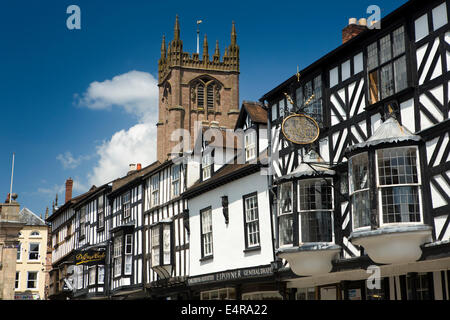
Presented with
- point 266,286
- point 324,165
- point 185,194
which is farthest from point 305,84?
point 185,194

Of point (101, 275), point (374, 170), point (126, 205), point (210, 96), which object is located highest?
point (210, 96)

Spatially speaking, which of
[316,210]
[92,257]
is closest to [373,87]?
[316,210]

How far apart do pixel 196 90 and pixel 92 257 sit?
137 ft

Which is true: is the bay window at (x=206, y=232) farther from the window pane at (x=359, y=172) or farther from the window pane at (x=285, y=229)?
the window pane at (x=359, y=172)

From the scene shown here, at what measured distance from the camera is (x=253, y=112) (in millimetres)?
23688

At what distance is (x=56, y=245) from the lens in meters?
52.0

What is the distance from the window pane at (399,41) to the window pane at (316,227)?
5.02 metres

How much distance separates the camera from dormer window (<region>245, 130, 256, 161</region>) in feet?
76.8

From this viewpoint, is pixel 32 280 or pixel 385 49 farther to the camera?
pixel 32 280

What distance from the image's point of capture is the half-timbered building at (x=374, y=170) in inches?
573

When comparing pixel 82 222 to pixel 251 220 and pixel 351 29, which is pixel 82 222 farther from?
pixel 351 29
